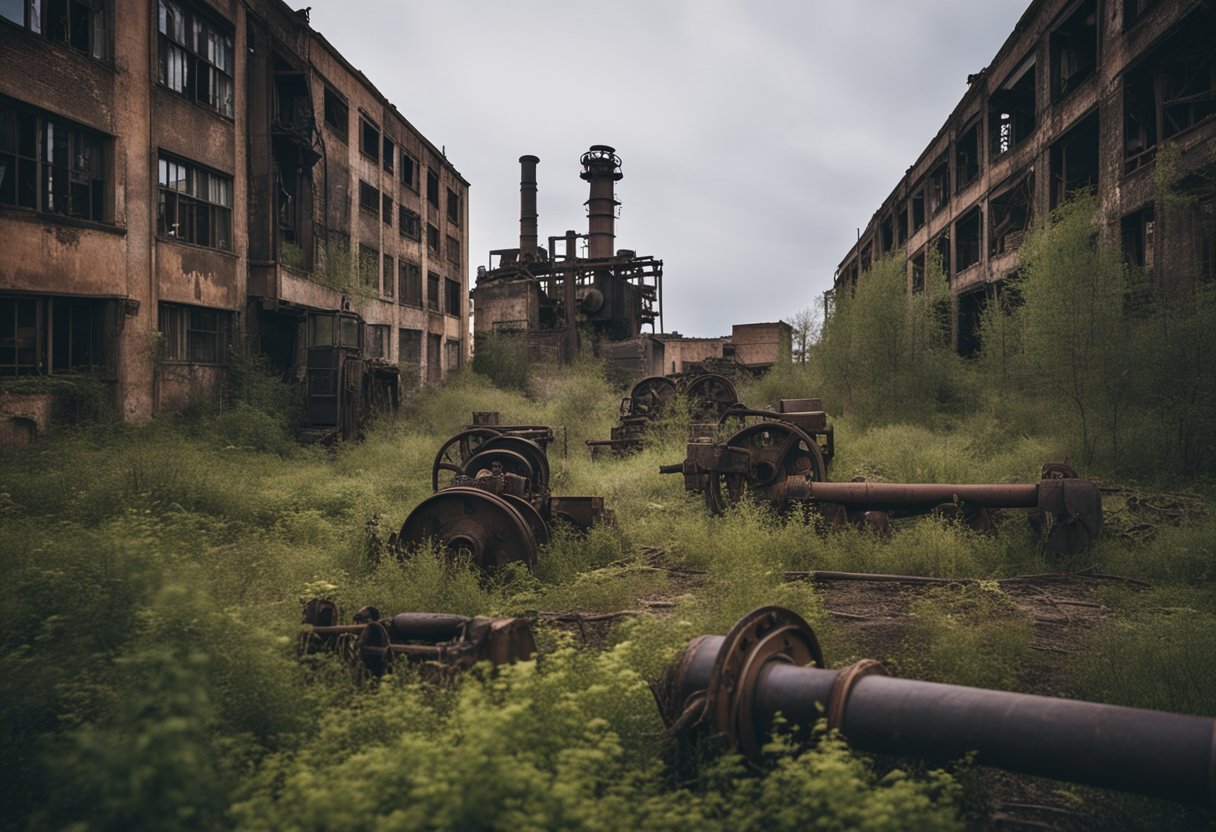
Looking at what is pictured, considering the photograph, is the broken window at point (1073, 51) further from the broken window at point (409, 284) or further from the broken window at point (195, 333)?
the broken window at point (409, 284)

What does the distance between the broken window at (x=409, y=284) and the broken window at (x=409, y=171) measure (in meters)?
3.15

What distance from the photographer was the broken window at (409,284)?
27.5 meters

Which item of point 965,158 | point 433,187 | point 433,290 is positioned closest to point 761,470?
point 965,158

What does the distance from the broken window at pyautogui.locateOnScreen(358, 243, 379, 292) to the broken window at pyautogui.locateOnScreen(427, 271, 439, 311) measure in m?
4.86

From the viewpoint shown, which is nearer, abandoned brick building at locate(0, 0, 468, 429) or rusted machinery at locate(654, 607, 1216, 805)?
rusted machinery at locate(654, 607, 1216, 805)

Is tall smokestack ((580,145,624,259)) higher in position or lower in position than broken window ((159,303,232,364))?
higher

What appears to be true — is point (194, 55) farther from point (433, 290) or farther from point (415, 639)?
point (415, 639)

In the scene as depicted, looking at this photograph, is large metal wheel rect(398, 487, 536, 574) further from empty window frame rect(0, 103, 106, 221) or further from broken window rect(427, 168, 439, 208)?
broken window rect(427, 168, 439, 208)

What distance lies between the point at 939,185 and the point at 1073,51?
32.1 feet

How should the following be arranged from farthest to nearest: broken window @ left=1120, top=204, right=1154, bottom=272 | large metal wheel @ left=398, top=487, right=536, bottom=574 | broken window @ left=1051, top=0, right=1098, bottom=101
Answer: broken window @ left=1051, top=0, right=1098, bottom=101, broken window @ left=1120, top=204, right=1154, bottom=272, large metal wheel @ left=398, top=487, right=536, bottom=574

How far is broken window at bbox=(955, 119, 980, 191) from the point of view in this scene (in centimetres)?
2471

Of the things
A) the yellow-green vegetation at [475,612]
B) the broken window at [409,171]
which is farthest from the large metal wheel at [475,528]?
the broken window at [409,171]

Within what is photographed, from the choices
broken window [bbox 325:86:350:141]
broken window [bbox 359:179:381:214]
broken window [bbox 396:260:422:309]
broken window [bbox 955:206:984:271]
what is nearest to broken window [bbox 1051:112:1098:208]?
broken window [bbox 955:206:984:271]

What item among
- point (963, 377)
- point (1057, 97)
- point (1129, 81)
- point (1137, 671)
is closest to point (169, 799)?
point (1137, 671)
